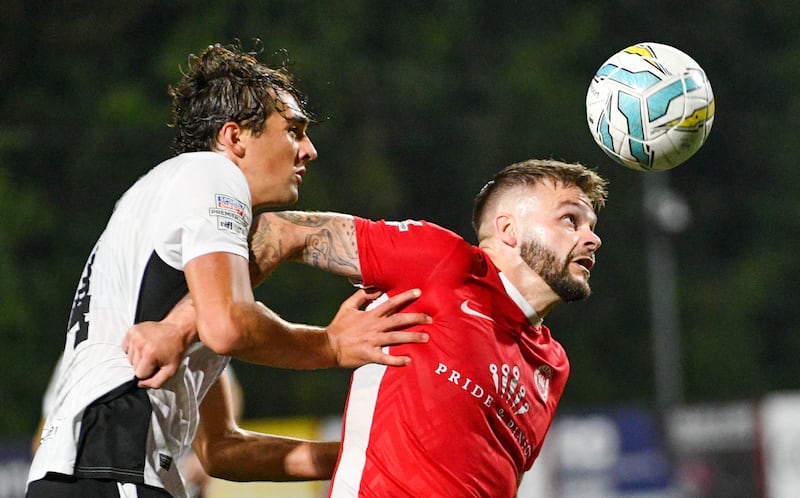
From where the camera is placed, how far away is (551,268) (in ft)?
15.0

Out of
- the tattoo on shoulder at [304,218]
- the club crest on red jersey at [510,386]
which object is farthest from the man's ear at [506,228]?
the tattoo on shoulder at [304,218]

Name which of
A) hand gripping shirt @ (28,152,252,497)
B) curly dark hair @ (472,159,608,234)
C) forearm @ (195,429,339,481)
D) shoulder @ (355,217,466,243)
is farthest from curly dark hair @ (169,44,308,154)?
forearm @ (195,429,339,481)

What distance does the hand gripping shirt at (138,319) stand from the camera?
379cm

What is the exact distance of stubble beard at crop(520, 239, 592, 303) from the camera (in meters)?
4.57

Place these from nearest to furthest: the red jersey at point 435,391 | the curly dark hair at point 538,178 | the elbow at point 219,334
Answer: the elbow at point 219,334, the red jersey at point 435,391, the curly dark hair at point 538,178

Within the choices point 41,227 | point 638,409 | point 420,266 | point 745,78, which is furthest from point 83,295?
point 745,78

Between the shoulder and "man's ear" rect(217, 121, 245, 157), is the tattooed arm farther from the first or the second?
"man's ear" rect(217, 121, 245, 157)

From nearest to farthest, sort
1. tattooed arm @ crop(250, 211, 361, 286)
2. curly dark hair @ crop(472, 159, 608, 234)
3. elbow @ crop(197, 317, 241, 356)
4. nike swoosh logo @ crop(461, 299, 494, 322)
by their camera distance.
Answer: elbow @ crop(197, 317, 241, 356) → tattooed arm @ crop(250, 211, 361, 286) → nike swoosh logo @ crop(461, 299, 494, 322) → curly dark hair @ crop(472, 159, 608, 234)

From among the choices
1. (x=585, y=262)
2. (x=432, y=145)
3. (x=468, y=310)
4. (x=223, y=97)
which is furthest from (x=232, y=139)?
(x=432, y=145)

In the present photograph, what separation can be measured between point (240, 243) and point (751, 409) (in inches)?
369

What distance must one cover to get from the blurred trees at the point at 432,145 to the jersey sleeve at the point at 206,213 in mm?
16038

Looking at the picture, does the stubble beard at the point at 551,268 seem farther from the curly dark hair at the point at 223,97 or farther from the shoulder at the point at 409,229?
the curly dark hair at the point at 223,97

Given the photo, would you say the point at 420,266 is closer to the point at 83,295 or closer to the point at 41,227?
the point at 83,295

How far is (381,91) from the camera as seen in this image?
85.7 feet
